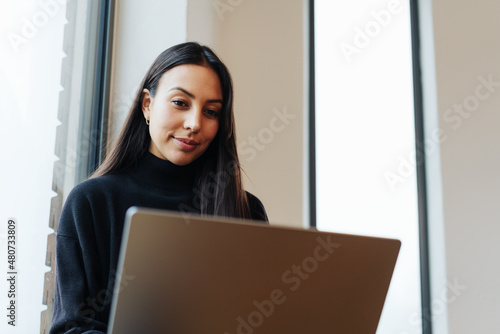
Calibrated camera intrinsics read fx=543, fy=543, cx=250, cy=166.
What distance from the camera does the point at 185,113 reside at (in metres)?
1.12

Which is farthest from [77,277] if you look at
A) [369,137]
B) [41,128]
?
[369,137]

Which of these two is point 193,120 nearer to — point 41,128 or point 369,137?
point 41,128

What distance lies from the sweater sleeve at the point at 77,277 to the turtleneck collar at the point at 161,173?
0.16m

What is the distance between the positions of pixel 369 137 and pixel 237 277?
184 centimetres

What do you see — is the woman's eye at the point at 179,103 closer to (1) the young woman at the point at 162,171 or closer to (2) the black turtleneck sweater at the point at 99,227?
(1) the young woman at the point at 162,171

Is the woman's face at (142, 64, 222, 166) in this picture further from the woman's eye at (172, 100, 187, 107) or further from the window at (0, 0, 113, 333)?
the window at (0, 0, 113, 333)

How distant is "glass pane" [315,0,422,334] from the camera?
7.64ft

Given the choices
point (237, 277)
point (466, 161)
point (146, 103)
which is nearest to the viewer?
point (237, 277)

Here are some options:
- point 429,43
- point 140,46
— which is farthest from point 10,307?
point 429,43

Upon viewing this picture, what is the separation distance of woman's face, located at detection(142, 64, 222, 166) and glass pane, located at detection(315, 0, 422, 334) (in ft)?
3.96

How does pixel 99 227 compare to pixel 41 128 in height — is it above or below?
below

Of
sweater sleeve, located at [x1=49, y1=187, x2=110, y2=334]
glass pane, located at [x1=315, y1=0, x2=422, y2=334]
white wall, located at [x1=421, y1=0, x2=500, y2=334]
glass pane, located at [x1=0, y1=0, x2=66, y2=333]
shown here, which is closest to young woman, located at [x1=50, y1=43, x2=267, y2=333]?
sweater sleeve, located at [x1=49, y1=187, x2=110, y2=334]

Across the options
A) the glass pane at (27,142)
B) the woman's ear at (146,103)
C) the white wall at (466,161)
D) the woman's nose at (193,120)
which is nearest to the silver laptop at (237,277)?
the woman's nose at (193,120)

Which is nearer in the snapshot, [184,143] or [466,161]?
[184,143]
